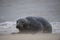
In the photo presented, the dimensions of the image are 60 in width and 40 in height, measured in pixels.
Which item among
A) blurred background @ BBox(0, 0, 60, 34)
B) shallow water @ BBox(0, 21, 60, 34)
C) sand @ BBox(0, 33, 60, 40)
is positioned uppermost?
blurred background @ BBox(0, 0, 60, 34)

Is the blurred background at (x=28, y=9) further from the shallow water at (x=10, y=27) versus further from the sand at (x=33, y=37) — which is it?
the sand at (x=33, y=37)

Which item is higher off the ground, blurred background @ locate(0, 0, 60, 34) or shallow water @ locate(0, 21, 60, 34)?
blurred background @ locate(0, 0, 60, 34)

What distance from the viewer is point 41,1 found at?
157 centimetres

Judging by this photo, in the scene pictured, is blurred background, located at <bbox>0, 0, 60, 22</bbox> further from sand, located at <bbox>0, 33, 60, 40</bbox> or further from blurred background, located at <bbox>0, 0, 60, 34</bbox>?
sand, located at <bbox>0, 33, 60, 40</bbox>

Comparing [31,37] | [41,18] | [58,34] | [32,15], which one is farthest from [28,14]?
[58,34]

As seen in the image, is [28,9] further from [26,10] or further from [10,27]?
[10,27]

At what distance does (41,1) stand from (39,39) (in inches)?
18.6

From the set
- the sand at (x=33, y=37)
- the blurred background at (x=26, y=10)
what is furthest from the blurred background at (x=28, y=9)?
the sand at (x=33, y=37)

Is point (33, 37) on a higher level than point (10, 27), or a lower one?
lower

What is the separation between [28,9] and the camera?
155 centimetres

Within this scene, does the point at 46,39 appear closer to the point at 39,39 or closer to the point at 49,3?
the point at 39,39

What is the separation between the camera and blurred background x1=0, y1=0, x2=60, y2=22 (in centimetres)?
155

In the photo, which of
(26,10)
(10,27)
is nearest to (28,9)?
(26,10)

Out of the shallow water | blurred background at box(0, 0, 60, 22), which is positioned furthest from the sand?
blurred background at box(0, 0, 60, 22)
